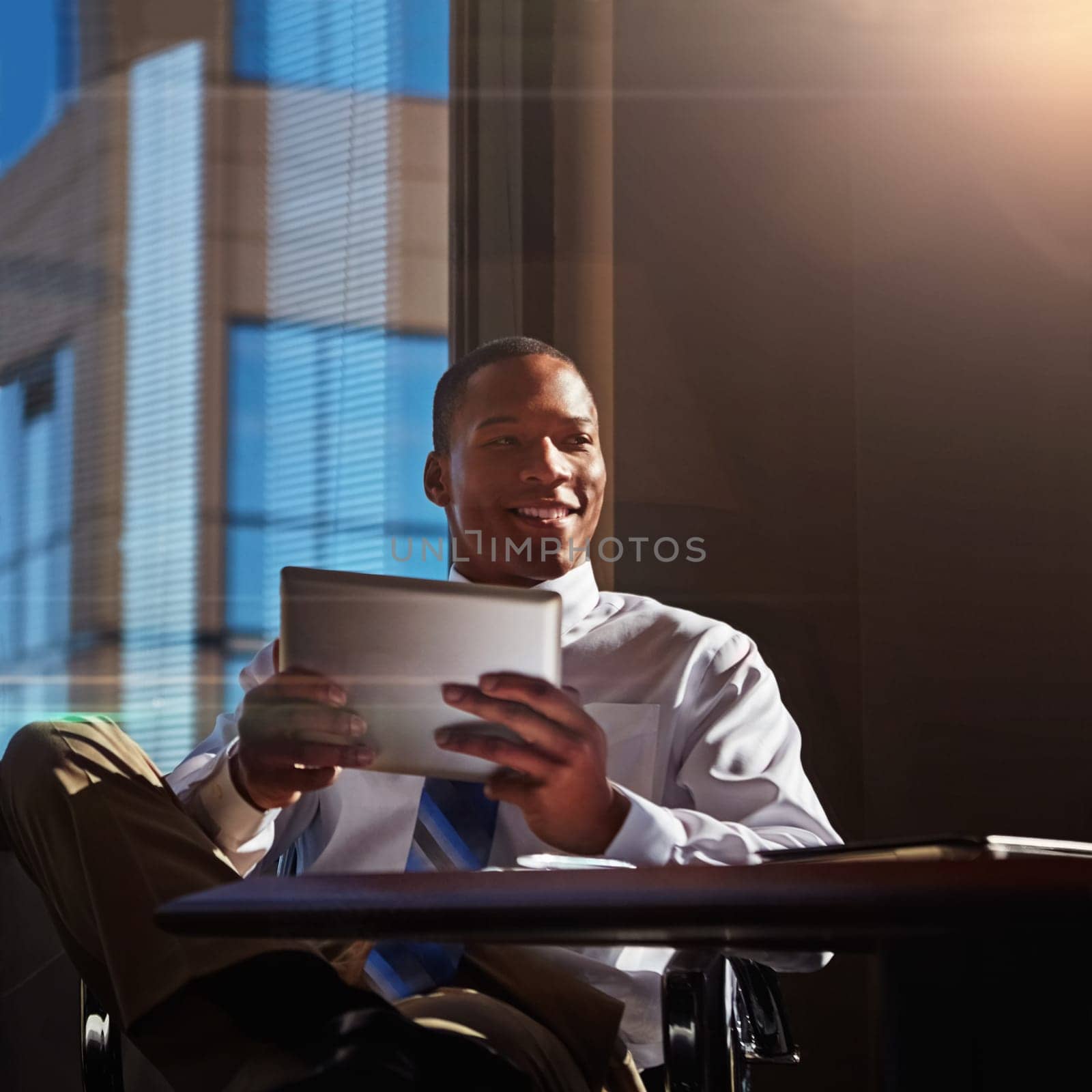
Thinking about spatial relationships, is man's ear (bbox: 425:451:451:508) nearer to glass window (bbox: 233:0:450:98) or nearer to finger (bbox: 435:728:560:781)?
glass window (bbox: 233:0:450:98)

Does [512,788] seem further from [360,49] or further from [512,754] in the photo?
[360,49]

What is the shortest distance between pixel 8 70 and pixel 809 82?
125 centimetres

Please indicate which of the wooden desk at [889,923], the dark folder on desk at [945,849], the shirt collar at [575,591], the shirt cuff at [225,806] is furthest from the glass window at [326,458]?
the wooden desk at [889,923]

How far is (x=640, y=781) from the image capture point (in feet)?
4.61

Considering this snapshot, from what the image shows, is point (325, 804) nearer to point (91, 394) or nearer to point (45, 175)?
point (91, 394)

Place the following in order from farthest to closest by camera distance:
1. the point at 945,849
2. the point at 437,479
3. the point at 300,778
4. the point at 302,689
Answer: the point at 437,479 < the point at 300,778 < the point at 302,689 < the point at 945,849

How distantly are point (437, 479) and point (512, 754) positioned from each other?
0.95m

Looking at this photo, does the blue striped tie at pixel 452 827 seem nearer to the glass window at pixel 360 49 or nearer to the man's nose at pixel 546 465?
the man's nose at pixel 546 465

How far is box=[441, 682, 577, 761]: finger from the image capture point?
0.88 m

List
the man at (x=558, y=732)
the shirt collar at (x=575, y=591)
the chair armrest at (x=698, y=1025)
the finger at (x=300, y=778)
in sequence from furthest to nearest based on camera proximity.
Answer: the shirt collar at (x=575, y=591), the finger at (x=300, y=778), the man at (x=558, y=732), the chair armrest at (x=698, y=1025)

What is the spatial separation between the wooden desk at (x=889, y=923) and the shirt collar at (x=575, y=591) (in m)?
0.97

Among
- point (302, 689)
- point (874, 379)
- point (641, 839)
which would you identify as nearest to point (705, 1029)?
point (641, 839)

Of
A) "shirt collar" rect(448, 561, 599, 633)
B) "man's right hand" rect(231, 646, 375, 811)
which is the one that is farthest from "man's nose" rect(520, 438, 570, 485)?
"man's right hand" rect(231, 646, 375, 811)

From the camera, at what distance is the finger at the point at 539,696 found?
0.87m
